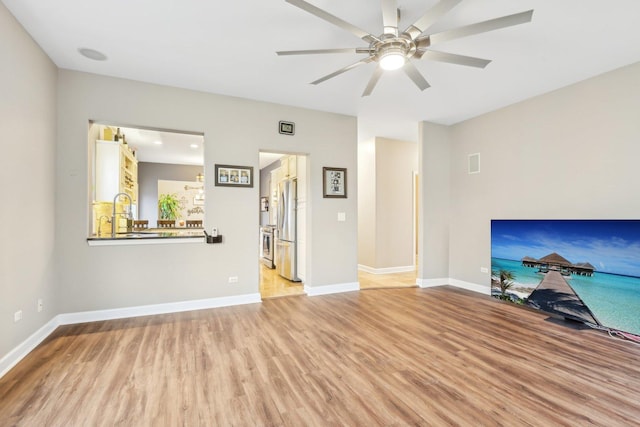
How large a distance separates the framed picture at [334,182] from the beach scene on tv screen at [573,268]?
2.39 metres

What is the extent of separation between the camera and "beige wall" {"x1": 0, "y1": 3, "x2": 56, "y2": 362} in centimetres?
232

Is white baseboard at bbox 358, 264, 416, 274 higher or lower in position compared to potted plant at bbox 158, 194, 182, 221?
lower

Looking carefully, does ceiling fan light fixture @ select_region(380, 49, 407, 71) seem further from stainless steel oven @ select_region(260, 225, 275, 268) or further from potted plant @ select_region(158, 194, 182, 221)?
potted plant @ select_region(158, 194, 182, 221)

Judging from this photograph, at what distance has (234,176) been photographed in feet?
13.4

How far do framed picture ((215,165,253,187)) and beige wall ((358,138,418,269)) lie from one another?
2.96 m

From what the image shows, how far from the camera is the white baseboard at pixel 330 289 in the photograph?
4.53 meters

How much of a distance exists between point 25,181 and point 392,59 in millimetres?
3371

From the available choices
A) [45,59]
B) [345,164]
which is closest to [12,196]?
[45,59]

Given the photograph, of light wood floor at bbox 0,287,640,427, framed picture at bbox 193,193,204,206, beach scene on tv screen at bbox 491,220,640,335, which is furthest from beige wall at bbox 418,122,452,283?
framed picture at bbox 193,193,204,206

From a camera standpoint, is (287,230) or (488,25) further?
(287,230)

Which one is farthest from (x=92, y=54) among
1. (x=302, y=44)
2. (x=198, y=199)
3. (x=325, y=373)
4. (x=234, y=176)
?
(x=198, y=199)

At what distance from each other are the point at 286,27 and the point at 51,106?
2.68 metres

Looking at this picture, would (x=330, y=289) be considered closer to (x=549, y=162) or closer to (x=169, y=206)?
(x=549, y=162)

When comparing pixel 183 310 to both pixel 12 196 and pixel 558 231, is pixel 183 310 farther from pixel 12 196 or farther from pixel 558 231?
pixel 558 231
